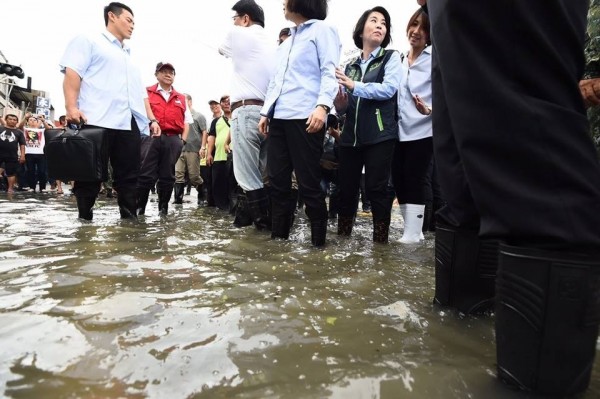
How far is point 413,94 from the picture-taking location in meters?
3.07

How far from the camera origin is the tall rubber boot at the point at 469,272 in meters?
1.26

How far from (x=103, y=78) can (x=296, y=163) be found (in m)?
1.84

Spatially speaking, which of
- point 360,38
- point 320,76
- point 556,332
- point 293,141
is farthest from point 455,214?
point 360,38

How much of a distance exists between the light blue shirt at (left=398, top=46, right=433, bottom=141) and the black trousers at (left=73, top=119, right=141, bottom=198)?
2.30 metres

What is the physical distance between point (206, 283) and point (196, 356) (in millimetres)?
624

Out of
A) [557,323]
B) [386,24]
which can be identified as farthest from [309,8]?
[557,323]

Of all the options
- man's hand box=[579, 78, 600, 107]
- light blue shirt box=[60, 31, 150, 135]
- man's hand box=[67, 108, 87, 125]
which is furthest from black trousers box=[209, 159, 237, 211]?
man's hand box=[579, 78, 600, 107]

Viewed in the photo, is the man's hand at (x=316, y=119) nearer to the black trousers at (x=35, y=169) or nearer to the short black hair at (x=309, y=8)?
the short black hair at (x=309, y=8)

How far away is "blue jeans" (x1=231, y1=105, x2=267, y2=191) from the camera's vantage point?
3.32 meters

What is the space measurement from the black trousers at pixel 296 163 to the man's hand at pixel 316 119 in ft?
0.43

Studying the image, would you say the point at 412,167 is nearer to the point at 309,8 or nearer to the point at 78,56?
the point at 309,8

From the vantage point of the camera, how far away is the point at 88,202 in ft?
10.9

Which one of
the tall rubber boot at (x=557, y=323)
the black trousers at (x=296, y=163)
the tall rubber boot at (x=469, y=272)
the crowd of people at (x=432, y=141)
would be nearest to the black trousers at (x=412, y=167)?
the crowd of people at (x=432, y=141)

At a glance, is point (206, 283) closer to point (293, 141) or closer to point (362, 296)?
point (362, 296)
